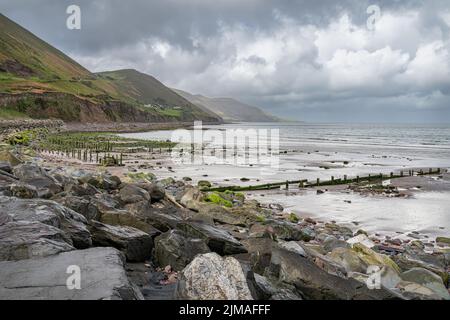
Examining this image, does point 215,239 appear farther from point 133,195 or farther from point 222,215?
point 133,195

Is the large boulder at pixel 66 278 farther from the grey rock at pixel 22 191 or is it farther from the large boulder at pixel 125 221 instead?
the grey rock at pixel 22 191

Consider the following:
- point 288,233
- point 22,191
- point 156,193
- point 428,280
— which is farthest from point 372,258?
point 22,191

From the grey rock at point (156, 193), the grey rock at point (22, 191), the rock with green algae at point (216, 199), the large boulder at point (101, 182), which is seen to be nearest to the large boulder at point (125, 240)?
the grey rock at point (22, 191)

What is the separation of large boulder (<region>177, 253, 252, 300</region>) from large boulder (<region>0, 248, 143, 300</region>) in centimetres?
79

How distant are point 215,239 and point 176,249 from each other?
4.75ft

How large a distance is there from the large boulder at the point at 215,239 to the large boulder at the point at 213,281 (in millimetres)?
3183

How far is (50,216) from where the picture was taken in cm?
863

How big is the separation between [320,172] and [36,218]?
113 feet

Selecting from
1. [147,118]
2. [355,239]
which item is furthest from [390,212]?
[147,118]

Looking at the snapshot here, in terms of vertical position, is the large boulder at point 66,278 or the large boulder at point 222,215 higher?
the large boulder at point 66,278

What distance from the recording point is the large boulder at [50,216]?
845 centimetres
